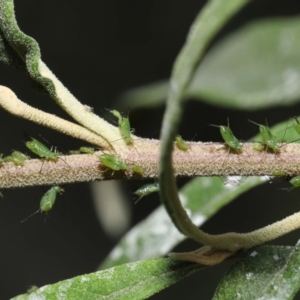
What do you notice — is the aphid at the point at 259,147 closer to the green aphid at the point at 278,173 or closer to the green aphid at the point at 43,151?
the green aphid at the point at 278,173

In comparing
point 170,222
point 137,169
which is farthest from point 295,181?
point 170,222

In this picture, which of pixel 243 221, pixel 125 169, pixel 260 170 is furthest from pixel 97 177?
pixel 243 221

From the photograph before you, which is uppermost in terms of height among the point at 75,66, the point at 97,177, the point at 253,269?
the point at 97,177

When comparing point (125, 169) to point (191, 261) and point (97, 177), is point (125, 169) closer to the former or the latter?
point (97, 177)

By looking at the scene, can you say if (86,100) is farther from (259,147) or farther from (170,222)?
(259,147)

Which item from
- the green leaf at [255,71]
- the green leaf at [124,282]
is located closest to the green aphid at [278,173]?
the green leaf at [124,282]

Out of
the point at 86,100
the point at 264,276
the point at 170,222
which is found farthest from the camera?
the point at 86,100
